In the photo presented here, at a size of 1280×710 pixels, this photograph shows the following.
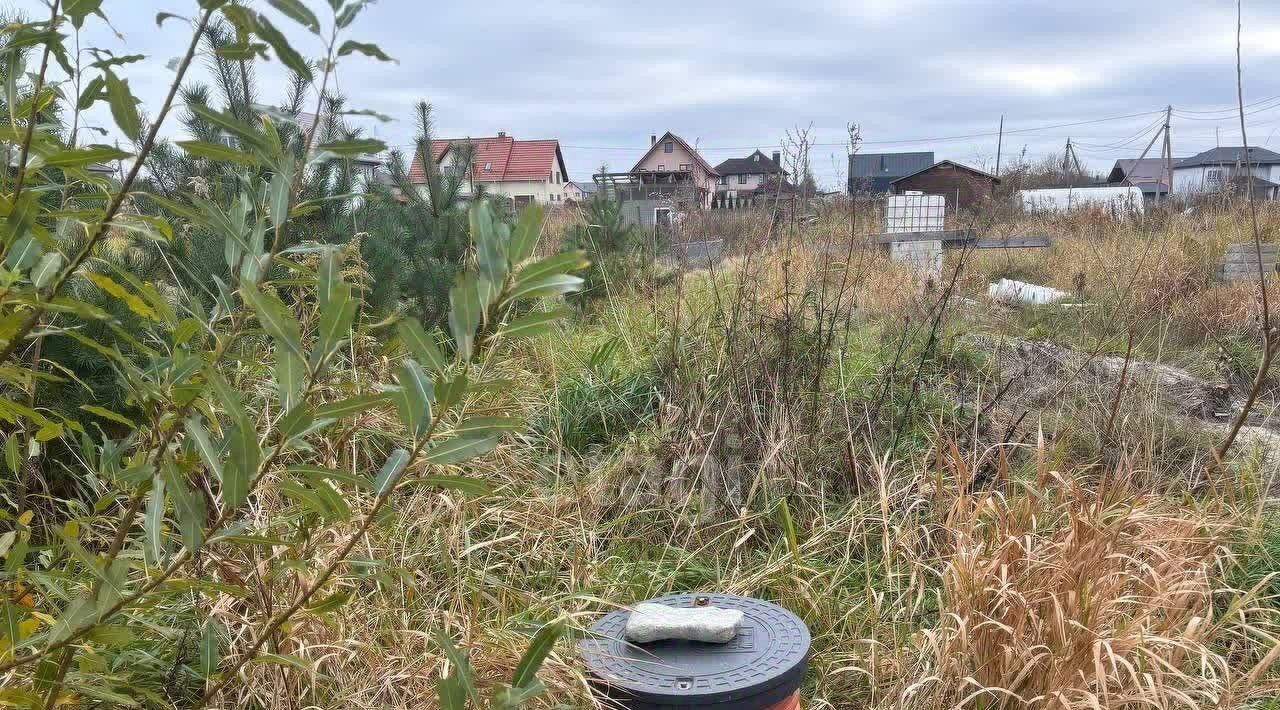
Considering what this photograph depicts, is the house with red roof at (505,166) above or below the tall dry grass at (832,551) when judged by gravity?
→ above

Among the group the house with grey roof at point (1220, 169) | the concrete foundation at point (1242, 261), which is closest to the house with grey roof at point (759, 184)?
the concrete foundation at point (1242, 261)

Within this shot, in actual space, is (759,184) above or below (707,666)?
above

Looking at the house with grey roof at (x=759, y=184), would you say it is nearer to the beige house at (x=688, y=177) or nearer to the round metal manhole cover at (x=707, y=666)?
the beige house at (x=688, y=177)

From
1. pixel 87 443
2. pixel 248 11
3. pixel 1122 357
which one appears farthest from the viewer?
pixel 1122 357

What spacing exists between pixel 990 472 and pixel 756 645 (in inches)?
77.3

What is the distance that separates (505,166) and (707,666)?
40.2ft

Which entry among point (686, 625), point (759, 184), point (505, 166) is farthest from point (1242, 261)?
point (505, 166)

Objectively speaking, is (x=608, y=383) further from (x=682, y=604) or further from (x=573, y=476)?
(x=682, y=604)

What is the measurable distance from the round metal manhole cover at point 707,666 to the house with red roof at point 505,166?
1072 mm

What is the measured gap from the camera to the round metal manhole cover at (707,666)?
1824 mm

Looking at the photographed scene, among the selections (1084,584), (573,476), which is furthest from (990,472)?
(573,476)

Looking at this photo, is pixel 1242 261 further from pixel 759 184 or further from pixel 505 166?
pixel 505 166

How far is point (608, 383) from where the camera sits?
4.16 meters

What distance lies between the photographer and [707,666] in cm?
192
